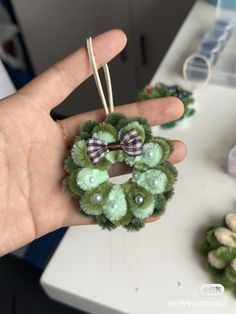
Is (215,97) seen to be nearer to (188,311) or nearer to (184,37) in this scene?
(184,37)

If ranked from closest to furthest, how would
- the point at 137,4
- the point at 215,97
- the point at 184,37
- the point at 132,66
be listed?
the point at 215,97 → the point at 184,37 → the point at 137,4 → the point at 132,66

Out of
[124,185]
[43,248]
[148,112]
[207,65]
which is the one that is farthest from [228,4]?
[43,248]

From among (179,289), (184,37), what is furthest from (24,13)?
(179,289)

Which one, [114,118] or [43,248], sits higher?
[114,118]

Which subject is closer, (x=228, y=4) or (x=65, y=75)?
(x=65, y=75)

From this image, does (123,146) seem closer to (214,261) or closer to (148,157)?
(148,157)

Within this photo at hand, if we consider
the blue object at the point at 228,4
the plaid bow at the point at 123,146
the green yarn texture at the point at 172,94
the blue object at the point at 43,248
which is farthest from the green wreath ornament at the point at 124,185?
the blue object at the point at 43,248

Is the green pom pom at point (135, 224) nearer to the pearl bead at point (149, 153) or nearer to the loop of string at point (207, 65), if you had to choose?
the pearl bead at point (149, 153)

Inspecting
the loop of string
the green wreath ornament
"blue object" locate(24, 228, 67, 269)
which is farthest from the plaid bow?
"blue object" locate(24, 228, 67, 269)
